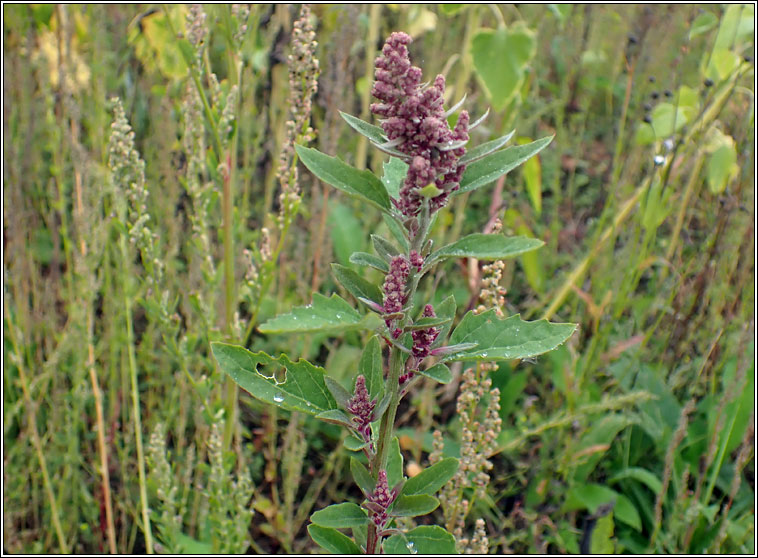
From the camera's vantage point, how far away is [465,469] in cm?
124

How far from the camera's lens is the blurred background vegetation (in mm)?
1472

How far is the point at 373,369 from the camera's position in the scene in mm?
814

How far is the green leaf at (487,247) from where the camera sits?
650mm

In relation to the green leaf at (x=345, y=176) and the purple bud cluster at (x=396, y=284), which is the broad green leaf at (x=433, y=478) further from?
the green leaf at (x=345, y=176)

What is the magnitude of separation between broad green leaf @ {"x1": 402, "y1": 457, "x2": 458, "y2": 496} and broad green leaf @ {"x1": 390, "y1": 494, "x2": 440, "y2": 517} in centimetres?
2

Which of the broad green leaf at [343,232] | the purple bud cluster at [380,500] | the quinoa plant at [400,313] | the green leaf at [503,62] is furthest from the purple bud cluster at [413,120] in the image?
the broad green leaf at [343,232]

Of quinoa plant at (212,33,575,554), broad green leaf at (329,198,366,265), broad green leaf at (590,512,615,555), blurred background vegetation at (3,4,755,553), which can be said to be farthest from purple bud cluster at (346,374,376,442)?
broad green leaf at (329,198,366,265)

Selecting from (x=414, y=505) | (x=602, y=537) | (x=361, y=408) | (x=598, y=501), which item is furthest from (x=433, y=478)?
(x=598, y=501)

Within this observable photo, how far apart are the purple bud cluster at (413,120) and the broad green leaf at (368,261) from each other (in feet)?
0.28

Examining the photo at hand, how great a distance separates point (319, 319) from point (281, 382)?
187mm

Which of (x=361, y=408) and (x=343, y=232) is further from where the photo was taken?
(x=343, y=232)

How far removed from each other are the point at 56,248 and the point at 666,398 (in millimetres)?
1826

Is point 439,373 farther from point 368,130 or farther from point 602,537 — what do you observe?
point 602,537

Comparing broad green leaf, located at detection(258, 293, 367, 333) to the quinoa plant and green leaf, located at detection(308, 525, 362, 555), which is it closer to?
the quinoa plant
